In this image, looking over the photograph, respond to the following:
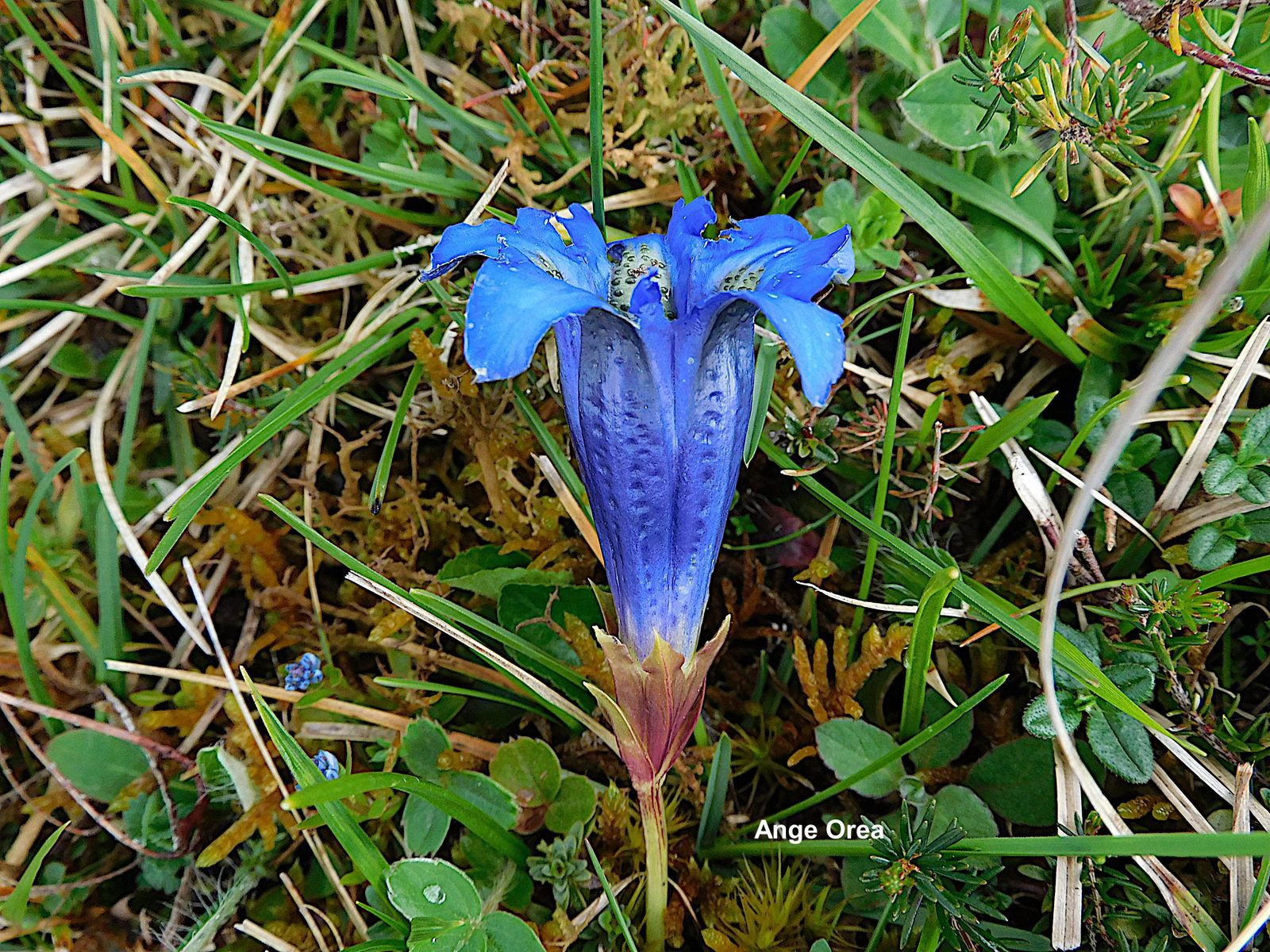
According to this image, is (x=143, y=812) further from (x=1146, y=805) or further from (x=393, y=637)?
(x=1146, y=805)

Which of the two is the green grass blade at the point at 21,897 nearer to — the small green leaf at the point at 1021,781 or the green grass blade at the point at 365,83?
the green grass blade at the point at 365,83

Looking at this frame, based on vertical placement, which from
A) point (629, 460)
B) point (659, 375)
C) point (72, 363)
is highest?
point (659, 375)

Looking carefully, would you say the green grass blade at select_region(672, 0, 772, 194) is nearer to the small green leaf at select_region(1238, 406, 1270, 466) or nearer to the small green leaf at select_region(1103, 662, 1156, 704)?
the small green leaf at select_region(1238, 406, 1270, 466)

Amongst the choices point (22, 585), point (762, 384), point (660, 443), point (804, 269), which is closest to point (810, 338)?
point (804, 269)

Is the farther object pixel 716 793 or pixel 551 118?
pixel 551 118

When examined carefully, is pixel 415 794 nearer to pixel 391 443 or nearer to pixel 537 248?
pixel 391 443

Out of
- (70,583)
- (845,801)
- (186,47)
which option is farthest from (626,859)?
(186,47)

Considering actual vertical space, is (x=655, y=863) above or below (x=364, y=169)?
below
